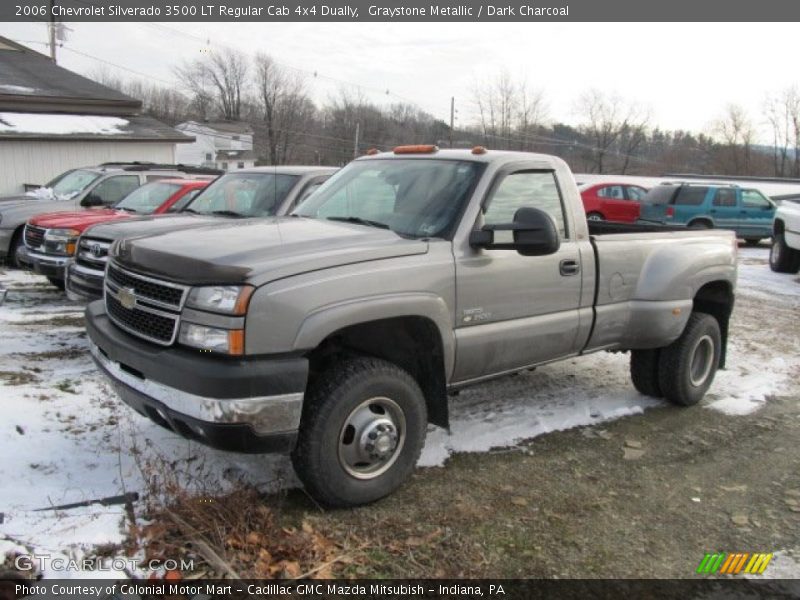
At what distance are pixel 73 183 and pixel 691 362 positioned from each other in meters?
11.3

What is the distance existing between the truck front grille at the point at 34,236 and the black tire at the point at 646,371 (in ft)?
23.1

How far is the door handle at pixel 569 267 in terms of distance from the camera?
4.49 m

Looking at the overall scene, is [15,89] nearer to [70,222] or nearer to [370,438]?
[70,222]

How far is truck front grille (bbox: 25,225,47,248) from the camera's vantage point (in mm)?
8320

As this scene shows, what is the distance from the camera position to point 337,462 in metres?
3.42

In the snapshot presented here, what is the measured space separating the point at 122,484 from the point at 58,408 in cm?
139

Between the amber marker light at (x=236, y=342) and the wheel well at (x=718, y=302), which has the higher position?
the amber marker light at (x=236, y=342)

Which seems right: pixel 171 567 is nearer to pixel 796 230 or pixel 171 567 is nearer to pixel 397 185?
pixel 397 185

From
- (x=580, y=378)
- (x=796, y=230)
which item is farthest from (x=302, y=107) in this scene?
(x=580, y=378)

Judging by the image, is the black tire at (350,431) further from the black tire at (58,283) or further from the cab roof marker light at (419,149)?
the black tire at (58,283)

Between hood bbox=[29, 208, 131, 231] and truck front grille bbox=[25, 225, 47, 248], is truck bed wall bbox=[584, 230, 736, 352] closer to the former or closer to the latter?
hood bbox=[29, 208, 131, 231]

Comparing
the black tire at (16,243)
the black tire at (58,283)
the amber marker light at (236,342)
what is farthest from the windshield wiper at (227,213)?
the black tire at (16,243)

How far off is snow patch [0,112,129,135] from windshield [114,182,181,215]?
40.7 ft

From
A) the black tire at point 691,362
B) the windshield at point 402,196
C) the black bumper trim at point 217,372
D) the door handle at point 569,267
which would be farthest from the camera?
the black tire at point 691,362
